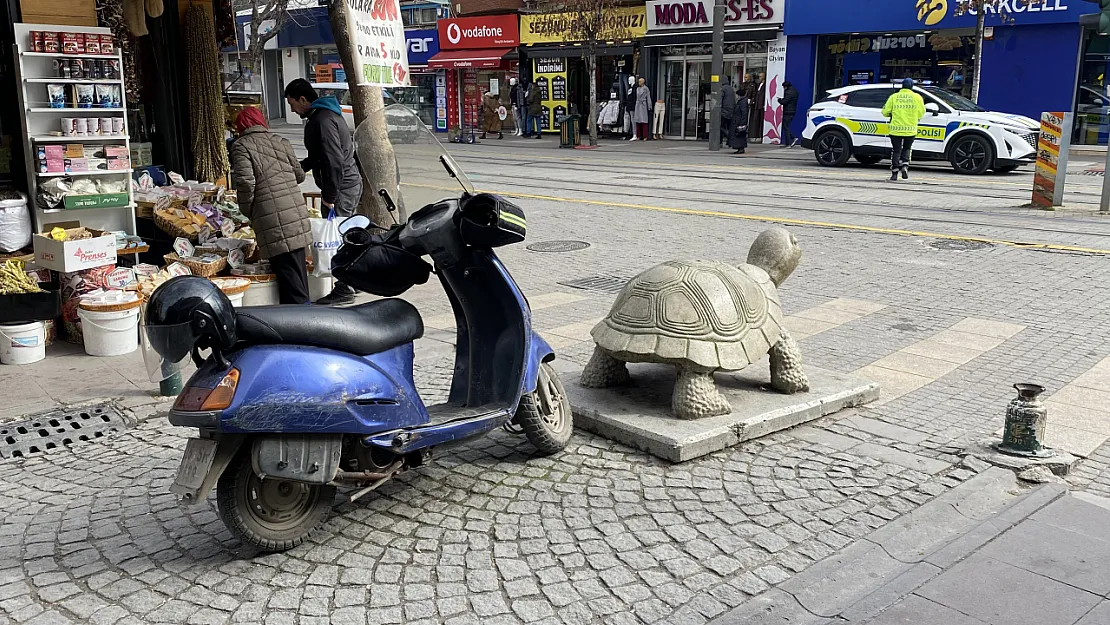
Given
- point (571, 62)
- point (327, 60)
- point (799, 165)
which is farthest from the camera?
point (327, 60)

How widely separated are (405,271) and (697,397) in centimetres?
181

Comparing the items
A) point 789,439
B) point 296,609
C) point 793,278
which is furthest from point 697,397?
point 793,278

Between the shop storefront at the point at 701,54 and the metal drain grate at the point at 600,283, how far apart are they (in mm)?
18928

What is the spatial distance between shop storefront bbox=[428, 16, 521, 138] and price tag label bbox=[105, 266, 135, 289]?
27.0 m

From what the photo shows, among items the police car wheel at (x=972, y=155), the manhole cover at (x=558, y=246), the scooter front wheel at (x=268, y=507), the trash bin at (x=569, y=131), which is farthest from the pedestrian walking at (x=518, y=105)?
the scooter front wheel at (x=268, y=507)

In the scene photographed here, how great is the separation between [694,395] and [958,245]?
24.1 ft

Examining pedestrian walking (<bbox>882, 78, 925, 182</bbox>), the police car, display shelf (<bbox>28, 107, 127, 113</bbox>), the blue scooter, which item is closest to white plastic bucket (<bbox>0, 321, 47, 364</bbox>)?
display shelf (<bbox>28, 107, 127, 113</bbox>)

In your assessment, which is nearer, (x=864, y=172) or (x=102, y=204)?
(x=102, y=204)

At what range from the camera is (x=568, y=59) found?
32.3 metres

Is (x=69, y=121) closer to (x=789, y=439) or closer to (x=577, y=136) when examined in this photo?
(x=789, y=439)

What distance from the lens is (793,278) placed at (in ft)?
31.3

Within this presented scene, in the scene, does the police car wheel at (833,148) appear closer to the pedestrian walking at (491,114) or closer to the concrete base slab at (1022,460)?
the pedestrian walking at (491,114)

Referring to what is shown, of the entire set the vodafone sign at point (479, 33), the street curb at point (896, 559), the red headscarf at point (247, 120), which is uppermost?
the vodafone sign at point (479, 33)

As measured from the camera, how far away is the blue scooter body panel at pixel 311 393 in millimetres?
3605
